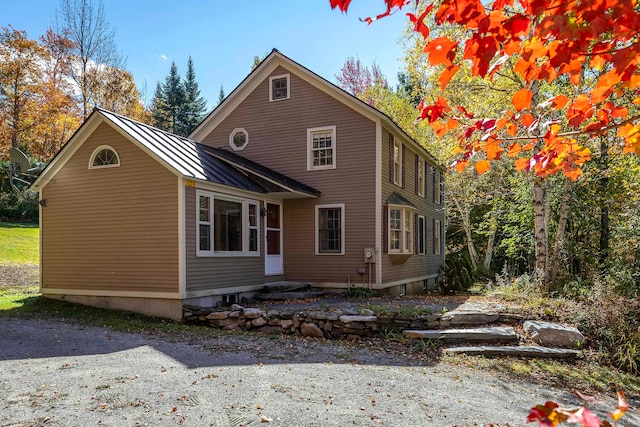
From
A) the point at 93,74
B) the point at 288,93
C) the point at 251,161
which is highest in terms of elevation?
the point at 93,74

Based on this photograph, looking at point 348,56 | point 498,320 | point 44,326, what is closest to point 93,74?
point 348,56

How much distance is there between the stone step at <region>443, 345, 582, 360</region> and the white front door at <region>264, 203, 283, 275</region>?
6594mm

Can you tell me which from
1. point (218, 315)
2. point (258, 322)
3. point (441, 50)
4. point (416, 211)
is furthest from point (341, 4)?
point (416, 211)

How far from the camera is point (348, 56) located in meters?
29.9

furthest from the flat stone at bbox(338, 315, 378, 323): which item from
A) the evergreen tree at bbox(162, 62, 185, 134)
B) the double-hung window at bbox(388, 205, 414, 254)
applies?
the evergreen tree at bbox(162, 62, 185, 134)

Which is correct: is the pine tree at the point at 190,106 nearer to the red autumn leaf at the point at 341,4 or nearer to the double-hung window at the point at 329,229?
the double-hung window at the point at 329,229

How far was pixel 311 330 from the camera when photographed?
889 centimetres

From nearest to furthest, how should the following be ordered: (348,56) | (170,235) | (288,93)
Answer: (170,235)
(288,93)
(348,56)

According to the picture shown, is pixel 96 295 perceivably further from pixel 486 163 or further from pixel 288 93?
pixel 486 163

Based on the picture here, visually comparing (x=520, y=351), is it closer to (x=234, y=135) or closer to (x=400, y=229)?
(x=400, y=229)

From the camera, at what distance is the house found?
33.2 feet

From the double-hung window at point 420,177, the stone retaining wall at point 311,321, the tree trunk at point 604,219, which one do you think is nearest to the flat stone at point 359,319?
the stone retaining wall at point 311,321

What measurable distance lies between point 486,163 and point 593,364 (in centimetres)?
603

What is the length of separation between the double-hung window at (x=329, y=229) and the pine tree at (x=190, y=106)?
26847 millimetres
